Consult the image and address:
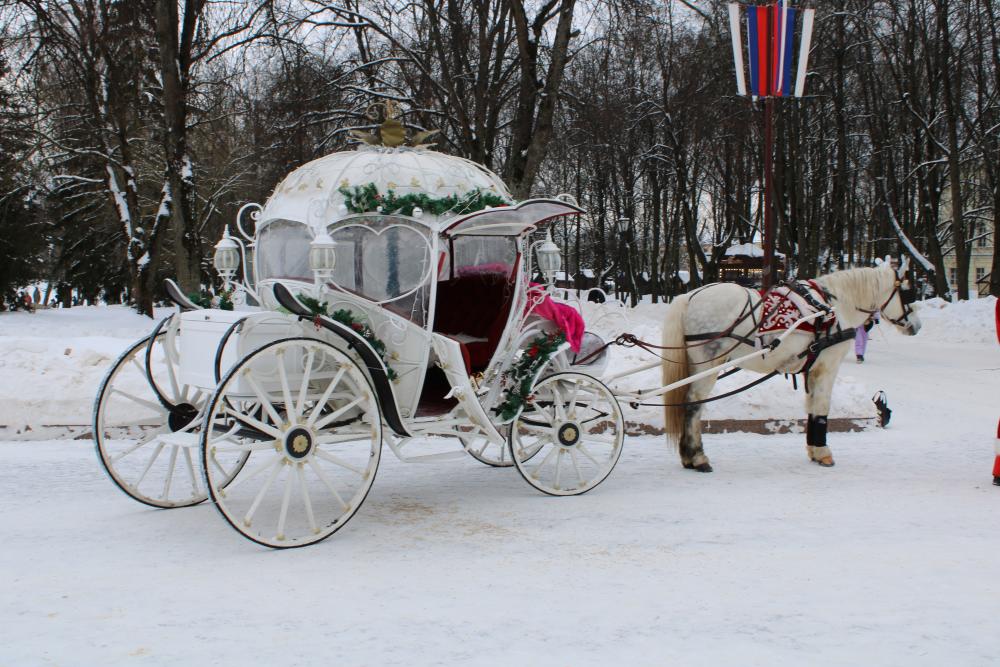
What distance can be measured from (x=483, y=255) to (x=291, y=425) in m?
2.56

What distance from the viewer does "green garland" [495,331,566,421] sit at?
21.8 feet

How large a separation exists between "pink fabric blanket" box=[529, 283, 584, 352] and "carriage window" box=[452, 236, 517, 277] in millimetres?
329

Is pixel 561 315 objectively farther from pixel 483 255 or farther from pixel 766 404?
pixel 766 404

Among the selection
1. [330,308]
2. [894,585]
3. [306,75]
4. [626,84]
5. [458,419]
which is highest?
[626,84]

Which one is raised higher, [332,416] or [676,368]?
[676,368]

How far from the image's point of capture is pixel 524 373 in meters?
6.79

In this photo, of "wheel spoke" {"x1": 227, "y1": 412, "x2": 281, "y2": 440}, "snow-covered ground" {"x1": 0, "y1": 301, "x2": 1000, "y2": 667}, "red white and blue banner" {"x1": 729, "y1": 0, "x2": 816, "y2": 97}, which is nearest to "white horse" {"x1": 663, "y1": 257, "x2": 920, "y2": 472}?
"snow-covered ground" {"x1": 0, "y1": 301, "x2": 1000, "y2": 667}

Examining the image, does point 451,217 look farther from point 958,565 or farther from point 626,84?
point 626,84

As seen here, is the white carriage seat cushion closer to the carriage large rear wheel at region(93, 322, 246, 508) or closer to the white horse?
the white horse

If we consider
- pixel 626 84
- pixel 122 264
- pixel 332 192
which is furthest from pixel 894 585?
pixel 122 264

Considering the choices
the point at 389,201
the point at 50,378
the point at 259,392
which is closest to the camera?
the point at 259,392

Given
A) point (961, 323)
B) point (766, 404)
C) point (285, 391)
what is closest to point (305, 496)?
point (285, 391)

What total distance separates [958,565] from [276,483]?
5008 mm

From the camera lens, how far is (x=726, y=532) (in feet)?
19.4
